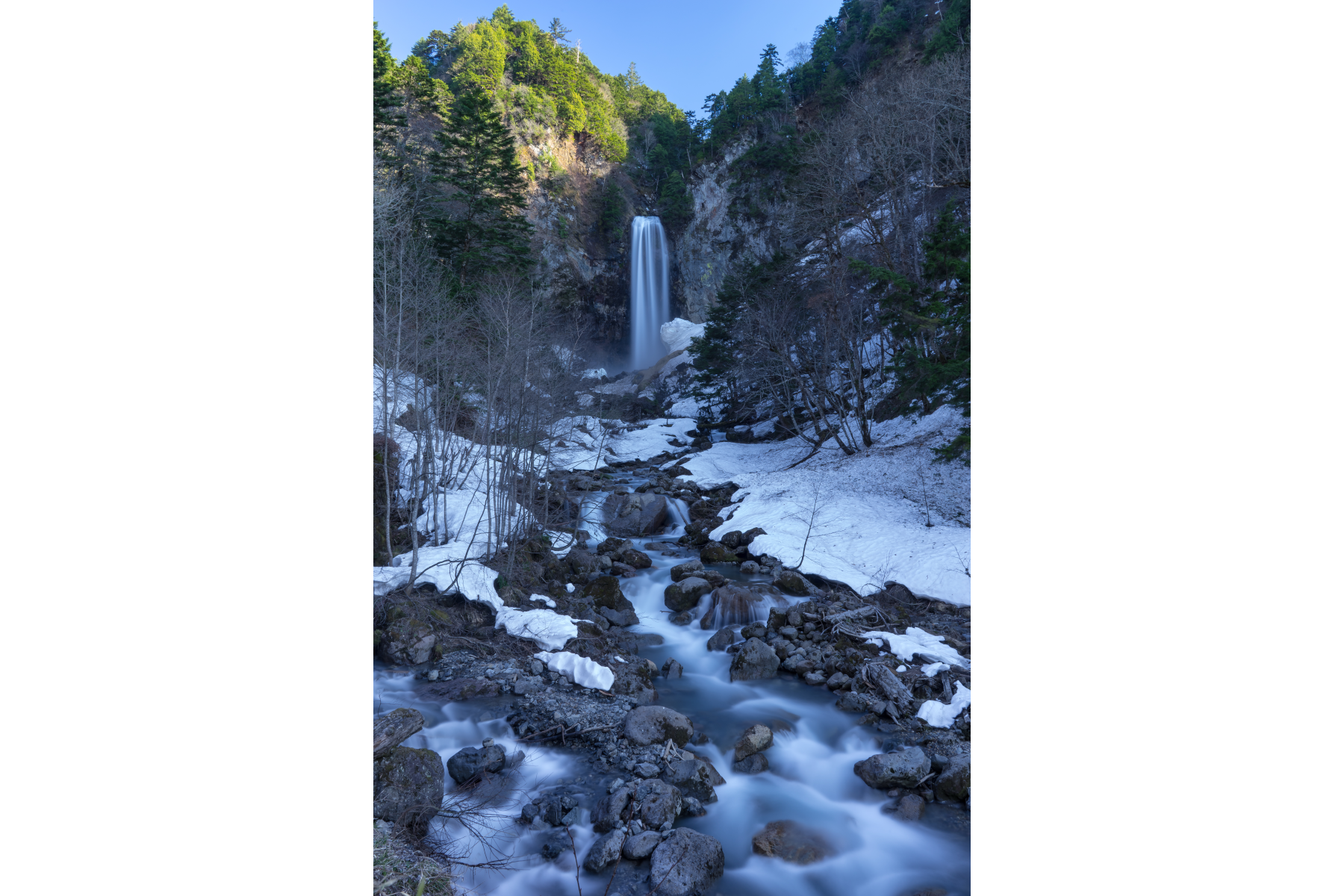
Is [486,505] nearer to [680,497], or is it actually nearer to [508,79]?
[680,497]

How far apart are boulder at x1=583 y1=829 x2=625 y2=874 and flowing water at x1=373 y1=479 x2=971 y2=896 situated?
0.23 feet

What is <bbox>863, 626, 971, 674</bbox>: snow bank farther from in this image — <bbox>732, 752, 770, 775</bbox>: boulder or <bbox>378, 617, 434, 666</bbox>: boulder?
<bbox>378, 617, 434, 666</bbox>: boulder

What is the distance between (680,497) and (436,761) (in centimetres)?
1265

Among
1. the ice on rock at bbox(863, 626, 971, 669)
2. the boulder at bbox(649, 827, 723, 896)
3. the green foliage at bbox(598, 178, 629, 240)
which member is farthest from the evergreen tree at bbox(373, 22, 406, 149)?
the boulder at bbox(649, 827, 723, 896)

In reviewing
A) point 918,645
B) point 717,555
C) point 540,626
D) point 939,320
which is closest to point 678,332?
point 939,320

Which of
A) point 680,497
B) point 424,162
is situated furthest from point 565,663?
point 424,162

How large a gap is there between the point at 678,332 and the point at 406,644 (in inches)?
1291

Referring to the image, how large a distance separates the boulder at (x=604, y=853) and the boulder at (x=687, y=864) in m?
0.31

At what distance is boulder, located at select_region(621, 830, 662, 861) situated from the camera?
492 cm

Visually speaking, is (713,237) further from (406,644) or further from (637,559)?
(406,644)

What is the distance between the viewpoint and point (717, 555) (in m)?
13.4
